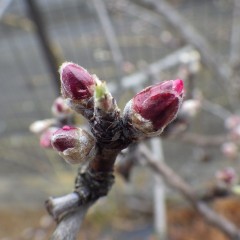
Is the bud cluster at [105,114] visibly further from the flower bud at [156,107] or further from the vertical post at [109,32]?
the vertical post at [109,32]

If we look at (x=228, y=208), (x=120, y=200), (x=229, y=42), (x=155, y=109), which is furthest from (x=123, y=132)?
(x=229, y=42)

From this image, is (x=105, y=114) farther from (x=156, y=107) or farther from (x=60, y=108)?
(x=60, y=108)

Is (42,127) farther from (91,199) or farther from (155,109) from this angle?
(155,109)

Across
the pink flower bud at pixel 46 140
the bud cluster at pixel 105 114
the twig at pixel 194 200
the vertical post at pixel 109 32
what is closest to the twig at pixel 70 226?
the bud cluster at pixel 105 114

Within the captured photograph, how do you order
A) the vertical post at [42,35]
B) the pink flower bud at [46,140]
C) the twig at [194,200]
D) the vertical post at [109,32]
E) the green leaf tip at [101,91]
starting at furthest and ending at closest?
the vertical post at [42,35] → the vertical post at [109,32] → the twig at [194,200] → the pink flower bud at [46,140] → the green leaf tip at [101,91]

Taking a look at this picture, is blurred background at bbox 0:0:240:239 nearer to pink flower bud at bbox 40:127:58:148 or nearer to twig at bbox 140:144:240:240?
twig at bbox 140:144:240:240

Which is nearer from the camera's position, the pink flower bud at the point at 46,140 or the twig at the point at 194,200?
the pink flower bud at the point at 46,140
